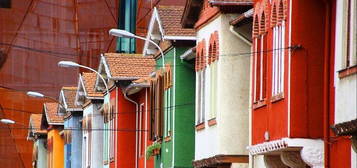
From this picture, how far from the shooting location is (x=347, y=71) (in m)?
24.0

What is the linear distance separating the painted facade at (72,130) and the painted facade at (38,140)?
11722mm

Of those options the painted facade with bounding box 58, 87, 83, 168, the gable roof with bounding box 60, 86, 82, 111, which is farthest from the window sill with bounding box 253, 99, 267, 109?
the gable roof with bounding box 60, 86, 82, 111

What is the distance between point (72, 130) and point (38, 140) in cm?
1981

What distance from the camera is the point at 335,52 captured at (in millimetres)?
25250

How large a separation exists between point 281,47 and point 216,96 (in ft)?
26.1

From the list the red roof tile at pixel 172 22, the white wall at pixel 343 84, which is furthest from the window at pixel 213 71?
the white wall at pixel 343 84

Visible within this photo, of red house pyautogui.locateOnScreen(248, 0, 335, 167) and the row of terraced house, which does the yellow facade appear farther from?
red house pyautogui.locateOnScreen(248, 0, 335, 167)

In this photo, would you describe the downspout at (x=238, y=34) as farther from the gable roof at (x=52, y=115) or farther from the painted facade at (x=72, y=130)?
the gable roof at (x=52, y=115)

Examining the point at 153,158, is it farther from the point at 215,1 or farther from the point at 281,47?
the point at 281,47

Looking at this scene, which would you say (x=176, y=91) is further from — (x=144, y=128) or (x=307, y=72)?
(x=307, y=72)

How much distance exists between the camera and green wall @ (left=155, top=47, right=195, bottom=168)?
1709 inches

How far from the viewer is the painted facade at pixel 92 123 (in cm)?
6341

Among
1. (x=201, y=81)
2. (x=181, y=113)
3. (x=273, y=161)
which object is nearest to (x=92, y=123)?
(x=181, y=113)

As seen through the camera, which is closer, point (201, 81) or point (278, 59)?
point (278, 59)
